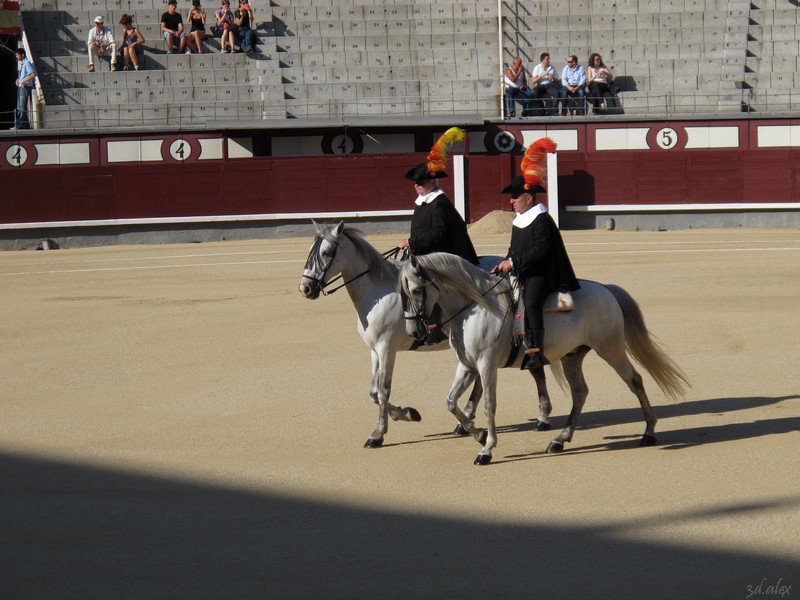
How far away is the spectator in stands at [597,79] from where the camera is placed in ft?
73.9

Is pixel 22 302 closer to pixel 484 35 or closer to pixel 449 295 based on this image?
pixel 449 295

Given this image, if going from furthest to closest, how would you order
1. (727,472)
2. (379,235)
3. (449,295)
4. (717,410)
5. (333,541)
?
(379,235)
(717,410)
(449,295)
(727,472)
(333,541)

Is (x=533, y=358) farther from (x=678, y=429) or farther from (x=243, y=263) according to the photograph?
(x=243, y=263)

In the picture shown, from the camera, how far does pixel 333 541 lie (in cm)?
484

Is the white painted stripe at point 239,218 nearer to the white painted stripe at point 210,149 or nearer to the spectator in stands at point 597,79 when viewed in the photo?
the white painted stripe at point 210,149

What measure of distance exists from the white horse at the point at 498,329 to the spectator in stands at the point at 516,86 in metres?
16.5

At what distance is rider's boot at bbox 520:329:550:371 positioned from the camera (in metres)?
6.25

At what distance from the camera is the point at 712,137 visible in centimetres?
2222

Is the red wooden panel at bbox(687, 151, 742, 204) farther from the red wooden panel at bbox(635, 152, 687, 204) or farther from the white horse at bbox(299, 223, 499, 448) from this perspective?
the white horse at bbox(299, 223, 499, 448)

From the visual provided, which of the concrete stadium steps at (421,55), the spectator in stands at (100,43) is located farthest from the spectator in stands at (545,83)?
the spectator in stands at (100,43)

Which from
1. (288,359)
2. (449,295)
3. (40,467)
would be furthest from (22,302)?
(449,295)

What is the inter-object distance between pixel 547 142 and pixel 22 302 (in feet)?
31.0

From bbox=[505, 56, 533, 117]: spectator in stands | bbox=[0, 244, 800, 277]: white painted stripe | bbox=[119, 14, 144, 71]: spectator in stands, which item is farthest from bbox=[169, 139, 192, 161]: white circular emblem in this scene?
bbox=[505, 56, 533, 117]: spectator in stands

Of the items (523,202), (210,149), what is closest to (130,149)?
(210,149)
